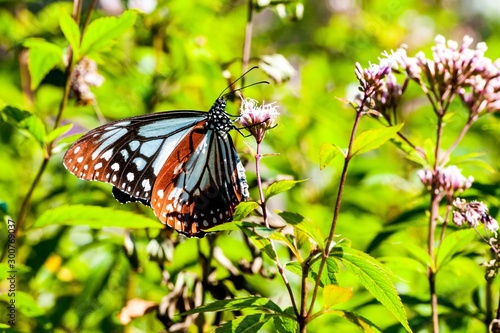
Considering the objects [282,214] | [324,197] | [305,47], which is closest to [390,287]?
[282,214]

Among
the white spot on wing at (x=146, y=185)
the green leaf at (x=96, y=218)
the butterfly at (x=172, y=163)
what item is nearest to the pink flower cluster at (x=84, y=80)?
the butterfly at (x=172, y=163)

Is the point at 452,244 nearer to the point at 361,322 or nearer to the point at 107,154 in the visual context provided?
the point at 361,322

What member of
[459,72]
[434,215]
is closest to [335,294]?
[434,215]

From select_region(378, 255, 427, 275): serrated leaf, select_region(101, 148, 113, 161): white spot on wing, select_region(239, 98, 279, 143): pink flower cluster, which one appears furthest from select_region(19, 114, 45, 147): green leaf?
select_region(378, 255, 427, 275): serrated leaf

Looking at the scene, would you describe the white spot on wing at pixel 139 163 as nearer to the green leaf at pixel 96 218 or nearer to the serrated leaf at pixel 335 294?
the green leaf at pixel 96 218

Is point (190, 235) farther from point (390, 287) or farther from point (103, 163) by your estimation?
point (390, 287)

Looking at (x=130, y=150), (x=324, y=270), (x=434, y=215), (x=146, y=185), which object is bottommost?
(x=324, y=270)
